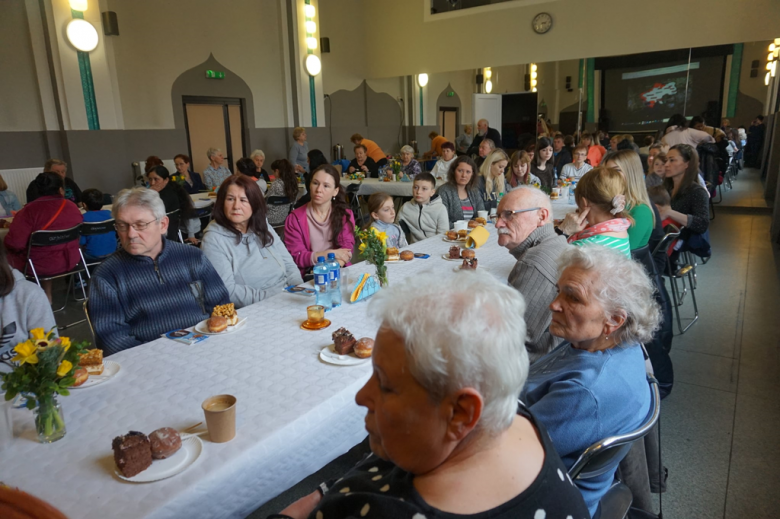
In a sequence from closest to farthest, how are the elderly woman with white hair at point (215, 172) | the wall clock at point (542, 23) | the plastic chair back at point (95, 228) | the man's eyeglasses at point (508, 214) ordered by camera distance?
the man's eyeglasses at point (508, 214) < the plastic chair back at point (95, 228) < the elderly woman with white hair at point (215, 172) < the wall clock at point (542, 23)

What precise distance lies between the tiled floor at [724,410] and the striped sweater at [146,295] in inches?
35.5

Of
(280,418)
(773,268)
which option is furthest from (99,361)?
(773,268)

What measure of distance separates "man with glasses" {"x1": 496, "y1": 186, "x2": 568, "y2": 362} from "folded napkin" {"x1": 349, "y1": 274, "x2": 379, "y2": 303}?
0.66 metres

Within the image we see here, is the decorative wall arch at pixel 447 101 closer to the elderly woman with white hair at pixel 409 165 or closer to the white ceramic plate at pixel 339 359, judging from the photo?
the elderly woman with white hair at pixel 409 165

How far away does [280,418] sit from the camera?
1359 mm

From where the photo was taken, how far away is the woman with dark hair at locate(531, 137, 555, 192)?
6.39 m

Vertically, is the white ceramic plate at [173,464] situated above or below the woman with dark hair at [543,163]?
below

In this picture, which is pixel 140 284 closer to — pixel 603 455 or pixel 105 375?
pixel 105 375

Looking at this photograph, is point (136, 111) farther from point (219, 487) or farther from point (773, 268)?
point (773, 268)

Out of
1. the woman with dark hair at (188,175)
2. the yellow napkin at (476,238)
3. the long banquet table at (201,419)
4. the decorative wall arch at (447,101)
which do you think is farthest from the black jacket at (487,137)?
the long banquet table at (201,419)

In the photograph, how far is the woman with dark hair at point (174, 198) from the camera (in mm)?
4973

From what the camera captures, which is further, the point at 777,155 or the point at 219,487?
the point at 777,155

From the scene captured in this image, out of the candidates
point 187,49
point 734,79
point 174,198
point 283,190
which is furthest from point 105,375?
point 734,79

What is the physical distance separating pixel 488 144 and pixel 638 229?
4.72 metres
